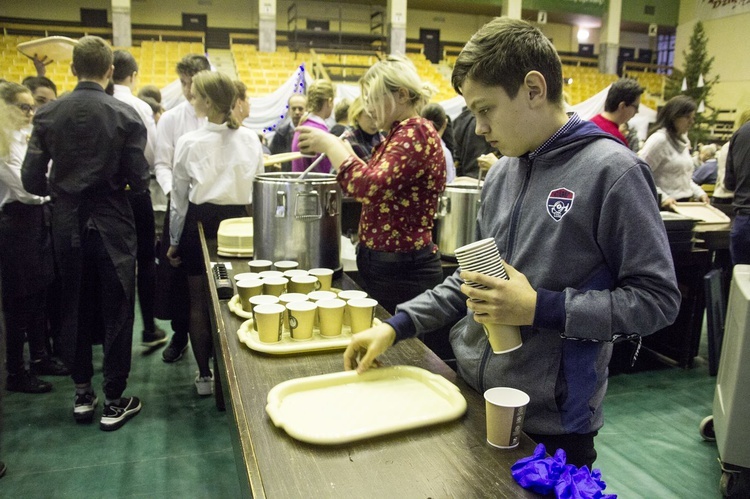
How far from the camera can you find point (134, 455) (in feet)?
7.86

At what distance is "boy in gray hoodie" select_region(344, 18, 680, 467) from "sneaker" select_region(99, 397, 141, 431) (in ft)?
6.31

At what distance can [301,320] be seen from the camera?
132 cm

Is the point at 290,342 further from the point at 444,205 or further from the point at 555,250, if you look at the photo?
the point at 444,205

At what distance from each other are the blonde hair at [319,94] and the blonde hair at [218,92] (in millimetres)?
1367

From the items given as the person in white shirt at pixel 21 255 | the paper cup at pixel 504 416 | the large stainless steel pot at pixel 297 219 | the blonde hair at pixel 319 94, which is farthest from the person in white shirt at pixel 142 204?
the paper cup at pixel 504 416

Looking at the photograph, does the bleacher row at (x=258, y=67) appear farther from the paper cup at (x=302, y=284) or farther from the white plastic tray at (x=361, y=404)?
the white plastic tray at (x=361, y=404)

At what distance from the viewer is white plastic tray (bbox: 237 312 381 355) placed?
128cm

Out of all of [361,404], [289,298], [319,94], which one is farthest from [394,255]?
[319,94]

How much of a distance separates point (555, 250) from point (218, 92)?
1.93 m

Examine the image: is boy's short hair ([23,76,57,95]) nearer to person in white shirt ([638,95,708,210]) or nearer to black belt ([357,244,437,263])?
black belt ([357,244,437,263])

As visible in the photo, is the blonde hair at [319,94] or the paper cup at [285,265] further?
the blonde hair at [319,94]

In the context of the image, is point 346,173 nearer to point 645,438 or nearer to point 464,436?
point 464,436

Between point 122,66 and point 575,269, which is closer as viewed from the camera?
point 575,269

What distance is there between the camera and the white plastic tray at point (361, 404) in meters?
0.93
